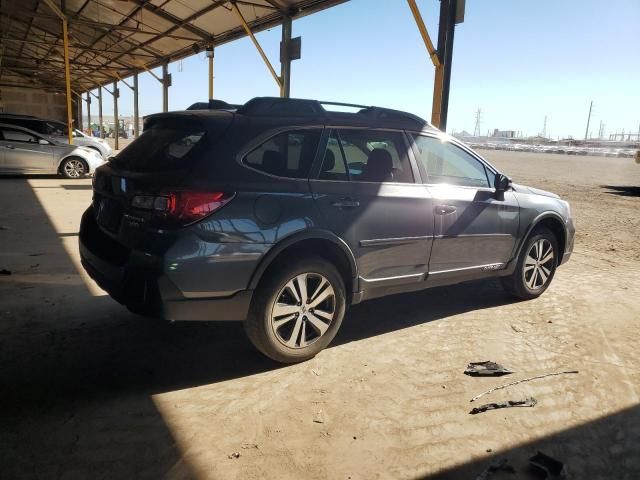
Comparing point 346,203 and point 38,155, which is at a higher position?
point 346,203

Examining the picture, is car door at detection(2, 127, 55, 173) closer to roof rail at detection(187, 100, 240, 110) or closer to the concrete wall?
roof rail at detection(187, 100, 240, 110)

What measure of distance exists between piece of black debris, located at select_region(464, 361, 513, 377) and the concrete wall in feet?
134

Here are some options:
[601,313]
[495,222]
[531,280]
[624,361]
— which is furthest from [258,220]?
[601,313]

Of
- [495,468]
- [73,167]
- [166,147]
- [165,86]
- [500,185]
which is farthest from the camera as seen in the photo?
[165,86]

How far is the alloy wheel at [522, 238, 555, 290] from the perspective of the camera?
4.84m

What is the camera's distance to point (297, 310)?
3262 mm

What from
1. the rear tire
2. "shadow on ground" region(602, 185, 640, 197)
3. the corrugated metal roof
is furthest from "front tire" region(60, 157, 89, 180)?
"shadow on ground" region(602, 185, 640, 197)

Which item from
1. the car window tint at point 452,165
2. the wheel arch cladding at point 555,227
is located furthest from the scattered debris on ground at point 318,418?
the wheel arch cladding at point 555,227

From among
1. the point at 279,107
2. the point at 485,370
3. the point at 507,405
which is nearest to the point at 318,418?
the point at 507,405

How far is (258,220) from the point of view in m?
2.95

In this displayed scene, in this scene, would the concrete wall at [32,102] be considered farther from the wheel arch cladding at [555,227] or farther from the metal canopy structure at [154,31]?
the wheel arch cladding at [555,227]

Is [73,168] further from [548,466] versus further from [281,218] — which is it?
[548,466]

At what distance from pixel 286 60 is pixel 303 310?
373 inches

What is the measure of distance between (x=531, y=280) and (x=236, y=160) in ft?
11.2
